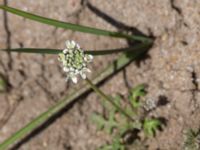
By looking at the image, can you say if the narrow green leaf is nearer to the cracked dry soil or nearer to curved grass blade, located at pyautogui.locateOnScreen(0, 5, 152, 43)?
the cracked dry soil

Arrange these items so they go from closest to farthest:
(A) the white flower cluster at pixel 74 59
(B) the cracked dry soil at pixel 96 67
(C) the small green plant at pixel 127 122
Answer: (A) the white flower cluster at pixel 74 59 → (B) the cracked dry soil at pixel 96 67 → (C) the small green plant at pixel 127 122

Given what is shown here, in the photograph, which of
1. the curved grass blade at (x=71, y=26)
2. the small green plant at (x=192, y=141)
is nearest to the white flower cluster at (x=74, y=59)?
the curved grass blade at (x=71, y=26)

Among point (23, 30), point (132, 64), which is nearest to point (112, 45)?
point (132, 64)

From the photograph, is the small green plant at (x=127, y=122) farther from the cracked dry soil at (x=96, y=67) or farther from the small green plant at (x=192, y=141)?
the small green plant at (x=192, y=141)

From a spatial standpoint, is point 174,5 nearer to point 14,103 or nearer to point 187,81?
point 187,81

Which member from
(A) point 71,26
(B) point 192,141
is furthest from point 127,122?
(A) point 71,26

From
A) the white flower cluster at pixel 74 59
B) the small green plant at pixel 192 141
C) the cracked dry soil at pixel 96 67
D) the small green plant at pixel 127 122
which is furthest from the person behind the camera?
the small green plant at pixel 127 122

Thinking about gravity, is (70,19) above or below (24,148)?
above

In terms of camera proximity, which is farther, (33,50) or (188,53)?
(188,53)
